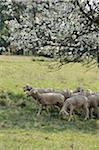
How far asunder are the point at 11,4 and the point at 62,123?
15.5 feet

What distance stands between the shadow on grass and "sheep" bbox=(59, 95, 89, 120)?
1.05 ft

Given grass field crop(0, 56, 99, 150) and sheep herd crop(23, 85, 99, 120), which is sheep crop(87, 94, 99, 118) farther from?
grass field crop(0, 56, 99, 150)

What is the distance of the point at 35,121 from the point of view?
15680 millimetres

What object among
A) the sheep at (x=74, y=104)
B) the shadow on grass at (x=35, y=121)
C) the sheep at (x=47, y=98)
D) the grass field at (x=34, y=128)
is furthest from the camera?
the sheep at (x=47, y=98)

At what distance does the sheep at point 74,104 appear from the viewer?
16.7 m

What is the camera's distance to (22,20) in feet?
55.9

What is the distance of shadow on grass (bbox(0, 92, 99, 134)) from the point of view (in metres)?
14.9

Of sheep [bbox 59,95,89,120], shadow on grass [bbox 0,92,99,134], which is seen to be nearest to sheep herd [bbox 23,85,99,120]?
sheep [bbox 59,95,89,120]

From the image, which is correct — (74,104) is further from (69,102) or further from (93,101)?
(93,101)

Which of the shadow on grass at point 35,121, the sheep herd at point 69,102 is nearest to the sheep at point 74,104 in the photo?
the sheep herd at point 69,102

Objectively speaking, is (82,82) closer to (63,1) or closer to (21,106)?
(21,106)

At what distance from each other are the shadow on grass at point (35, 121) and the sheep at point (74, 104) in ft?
1.05

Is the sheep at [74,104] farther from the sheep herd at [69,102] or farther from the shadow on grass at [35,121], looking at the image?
the shadow on grass at [35,121]

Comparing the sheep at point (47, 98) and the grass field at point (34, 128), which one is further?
the sheep at point (47, 98)
